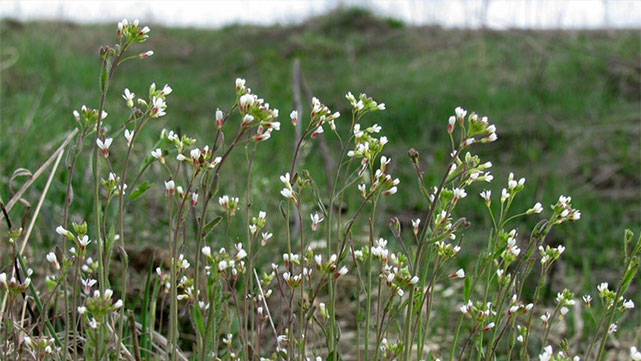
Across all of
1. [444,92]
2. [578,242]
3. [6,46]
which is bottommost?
[578,242]

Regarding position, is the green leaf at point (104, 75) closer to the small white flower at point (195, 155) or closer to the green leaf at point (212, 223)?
the small white flower at point (195, 155)

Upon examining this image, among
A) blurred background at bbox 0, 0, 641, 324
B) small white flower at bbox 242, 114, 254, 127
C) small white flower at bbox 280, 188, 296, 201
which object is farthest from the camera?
blurred background at bbox 0, 0, 641, 324

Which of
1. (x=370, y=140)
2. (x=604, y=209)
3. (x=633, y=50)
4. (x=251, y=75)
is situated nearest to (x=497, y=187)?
(x=604, y=209)

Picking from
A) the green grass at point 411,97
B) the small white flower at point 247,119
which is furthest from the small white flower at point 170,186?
the green grass at point 411,97

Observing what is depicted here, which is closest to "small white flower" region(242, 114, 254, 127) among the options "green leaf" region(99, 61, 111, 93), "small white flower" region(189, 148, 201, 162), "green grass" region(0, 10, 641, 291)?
"small white flower" region(189, 148, 201, 162)

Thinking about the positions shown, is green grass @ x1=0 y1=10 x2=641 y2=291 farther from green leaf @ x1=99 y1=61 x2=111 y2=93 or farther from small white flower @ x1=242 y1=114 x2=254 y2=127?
small white flower @ x1=242 y1=114 x2=254 y2=127

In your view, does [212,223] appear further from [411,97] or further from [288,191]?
[411,97]

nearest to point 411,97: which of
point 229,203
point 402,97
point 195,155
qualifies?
point 402,97

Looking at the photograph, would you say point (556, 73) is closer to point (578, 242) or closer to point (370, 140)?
point (578, 242)
